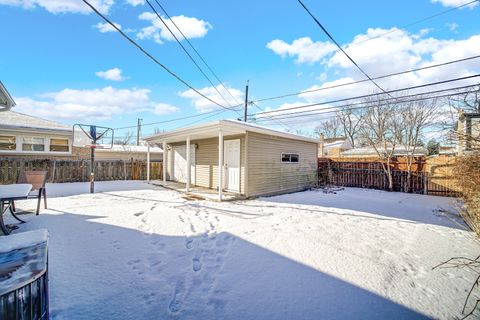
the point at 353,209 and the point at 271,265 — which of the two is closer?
the point at 271,265

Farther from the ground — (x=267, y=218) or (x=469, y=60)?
(x=469, y=60)

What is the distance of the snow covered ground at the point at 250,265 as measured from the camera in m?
2.26

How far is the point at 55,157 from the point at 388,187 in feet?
61.7

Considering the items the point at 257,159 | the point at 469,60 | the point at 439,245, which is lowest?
the point at 439,245

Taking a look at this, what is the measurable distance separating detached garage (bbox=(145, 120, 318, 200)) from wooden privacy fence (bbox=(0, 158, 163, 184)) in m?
2.79

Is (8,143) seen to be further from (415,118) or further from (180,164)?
(415,118)

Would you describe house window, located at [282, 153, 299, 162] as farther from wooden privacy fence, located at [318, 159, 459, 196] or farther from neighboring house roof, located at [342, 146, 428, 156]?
neighboring house roof, located at [342, 146, 428, 156]

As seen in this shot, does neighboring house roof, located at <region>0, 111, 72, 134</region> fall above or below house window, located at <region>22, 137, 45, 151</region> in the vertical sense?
above

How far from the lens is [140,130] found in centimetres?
3347

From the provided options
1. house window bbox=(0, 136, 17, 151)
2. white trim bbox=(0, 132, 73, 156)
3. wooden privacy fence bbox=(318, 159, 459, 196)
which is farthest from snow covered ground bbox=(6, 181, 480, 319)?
house window bbox=(0, 136, 17, 151)

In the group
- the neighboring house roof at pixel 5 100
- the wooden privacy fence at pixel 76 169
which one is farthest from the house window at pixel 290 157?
the neighboring house roof at pixel 5 100

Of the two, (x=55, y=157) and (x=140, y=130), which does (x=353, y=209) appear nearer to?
(x=55, y=157)

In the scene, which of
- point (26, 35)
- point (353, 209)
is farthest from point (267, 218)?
point (26, 35)

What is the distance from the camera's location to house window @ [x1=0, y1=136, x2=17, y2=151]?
12.6 m
